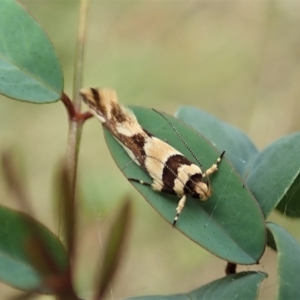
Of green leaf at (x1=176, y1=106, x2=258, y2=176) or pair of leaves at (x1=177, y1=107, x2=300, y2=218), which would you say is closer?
pair of leaves at (x1=177, y1=107, x2=300, y2=218)

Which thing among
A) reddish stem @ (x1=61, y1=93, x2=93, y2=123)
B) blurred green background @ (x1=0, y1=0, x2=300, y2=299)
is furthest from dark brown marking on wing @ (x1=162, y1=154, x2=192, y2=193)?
blurred green background @ (x1=0, y1=0, x2=300, y2=299)

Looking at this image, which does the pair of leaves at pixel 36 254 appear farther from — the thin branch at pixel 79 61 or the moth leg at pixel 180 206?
the thin branch at pixel 79 61

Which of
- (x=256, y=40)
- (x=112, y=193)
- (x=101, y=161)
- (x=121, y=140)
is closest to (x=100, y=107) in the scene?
(x=121, y=140)

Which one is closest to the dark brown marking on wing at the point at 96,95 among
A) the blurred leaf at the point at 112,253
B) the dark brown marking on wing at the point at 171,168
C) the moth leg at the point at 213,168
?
the dark brown marking on wing at the point at 171,168

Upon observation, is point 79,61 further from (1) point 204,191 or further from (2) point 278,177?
(2) point 278,177

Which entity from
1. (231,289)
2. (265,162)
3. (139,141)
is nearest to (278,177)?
(265,162)

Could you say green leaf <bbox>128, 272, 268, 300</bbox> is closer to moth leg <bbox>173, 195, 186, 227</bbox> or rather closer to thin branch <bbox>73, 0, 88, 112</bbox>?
moth leg <bbox>173, 195, 186, 227</bbox>
